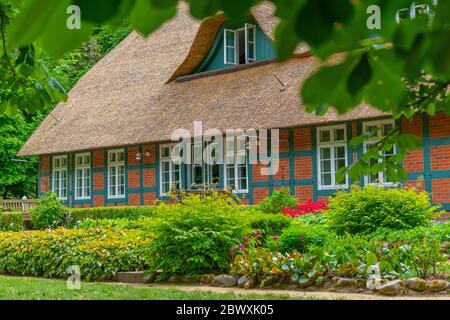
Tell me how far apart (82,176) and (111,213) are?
16.7 feet

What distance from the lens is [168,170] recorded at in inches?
808

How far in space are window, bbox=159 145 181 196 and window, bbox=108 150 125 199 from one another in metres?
1.91

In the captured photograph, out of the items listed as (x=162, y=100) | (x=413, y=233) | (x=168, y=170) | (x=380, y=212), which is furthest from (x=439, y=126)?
(x=162, y=100)

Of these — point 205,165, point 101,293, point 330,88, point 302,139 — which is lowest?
point 101,293

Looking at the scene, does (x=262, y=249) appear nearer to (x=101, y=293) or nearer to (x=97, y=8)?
(x=101, y=293)

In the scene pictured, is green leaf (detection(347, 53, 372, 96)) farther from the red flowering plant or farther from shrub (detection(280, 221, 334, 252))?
the red flowering plant

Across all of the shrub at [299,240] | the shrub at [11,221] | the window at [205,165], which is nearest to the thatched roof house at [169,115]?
the window at [205,165]

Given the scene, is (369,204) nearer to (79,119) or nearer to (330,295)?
(330,295)

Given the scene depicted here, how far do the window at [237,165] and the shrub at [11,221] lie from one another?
6.41 meters

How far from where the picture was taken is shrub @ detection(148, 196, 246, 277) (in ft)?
28.7

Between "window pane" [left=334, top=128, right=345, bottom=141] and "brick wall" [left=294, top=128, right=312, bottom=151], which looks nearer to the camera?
"window pane" [left=334, top=128, right=345, bottom=141]

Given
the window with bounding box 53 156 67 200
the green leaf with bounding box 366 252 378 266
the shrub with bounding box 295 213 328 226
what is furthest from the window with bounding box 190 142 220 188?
the green leaf with bounding box 366 252 378 266

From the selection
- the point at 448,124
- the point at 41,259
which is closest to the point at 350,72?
the point at 41,259

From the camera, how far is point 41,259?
1038cm
